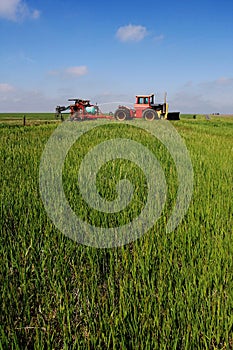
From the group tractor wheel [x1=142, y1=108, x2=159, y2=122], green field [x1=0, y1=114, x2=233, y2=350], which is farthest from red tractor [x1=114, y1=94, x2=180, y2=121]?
green field [x1=0, y1=114, x2=233, y2=350]

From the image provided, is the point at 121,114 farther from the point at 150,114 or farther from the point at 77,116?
the point at 77,116

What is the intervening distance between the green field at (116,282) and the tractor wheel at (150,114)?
1299 centimetres

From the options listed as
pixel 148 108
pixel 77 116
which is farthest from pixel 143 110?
pixel 77 116

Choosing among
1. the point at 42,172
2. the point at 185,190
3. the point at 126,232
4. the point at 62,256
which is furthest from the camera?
the point at 42,172

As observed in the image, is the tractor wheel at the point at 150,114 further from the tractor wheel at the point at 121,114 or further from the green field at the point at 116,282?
the green field at the point at 116,282

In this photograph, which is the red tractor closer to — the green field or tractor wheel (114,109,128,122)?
tractor wheel (114,109,128,122)

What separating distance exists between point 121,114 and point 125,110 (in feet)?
1.10

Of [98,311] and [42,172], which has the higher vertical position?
[42,172]

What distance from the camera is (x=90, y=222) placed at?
107 inches

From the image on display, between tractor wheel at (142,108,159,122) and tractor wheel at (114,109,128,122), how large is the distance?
0.88 meters

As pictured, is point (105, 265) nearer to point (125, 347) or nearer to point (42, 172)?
point (125, 347)

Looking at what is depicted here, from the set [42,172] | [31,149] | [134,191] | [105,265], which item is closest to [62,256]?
[105,265]

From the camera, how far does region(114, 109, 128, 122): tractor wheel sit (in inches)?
642

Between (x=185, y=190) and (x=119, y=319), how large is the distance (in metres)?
2.27
